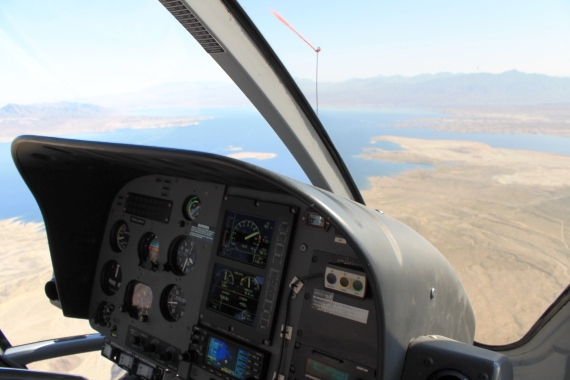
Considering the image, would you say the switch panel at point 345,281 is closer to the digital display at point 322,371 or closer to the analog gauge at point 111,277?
the digital display at point 322,371

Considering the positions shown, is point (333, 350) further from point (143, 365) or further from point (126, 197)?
point (126, 197)

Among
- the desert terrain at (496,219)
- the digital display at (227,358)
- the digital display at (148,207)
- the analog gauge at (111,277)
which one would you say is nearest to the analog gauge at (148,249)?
the digital display at (148,207)

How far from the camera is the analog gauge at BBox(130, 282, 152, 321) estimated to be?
7.20 ft

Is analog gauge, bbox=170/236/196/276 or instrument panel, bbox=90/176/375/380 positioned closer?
instrument panel, bbox=90/176/375/380

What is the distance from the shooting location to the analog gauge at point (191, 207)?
208 centimetres

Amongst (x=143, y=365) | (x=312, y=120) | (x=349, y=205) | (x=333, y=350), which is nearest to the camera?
(x=349, y=205)

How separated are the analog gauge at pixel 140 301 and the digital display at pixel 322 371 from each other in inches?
39.6

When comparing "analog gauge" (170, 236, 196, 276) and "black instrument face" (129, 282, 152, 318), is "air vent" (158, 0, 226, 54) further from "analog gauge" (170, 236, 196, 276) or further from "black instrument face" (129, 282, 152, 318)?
"black instrument face" (129, 282, 152, 318)

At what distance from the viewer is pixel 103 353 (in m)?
2.36

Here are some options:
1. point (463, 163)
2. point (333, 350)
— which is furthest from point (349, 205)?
point (463, 163)

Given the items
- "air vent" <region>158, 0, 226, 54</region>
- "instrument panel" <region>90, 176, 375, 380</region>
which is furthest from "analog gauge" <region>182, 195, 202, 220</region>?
"air vent" <region>158, 0, 226, 54</region>

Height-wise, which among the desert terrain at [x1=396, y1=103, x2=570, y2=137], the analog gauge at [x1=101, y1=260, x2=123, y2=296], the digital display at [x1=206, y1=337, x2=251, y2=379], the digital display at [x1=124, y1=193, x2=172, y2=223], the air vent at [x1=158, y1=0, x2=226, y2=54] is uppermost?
the air vent at [x1=158, y1=0, x2=226, y2=54]

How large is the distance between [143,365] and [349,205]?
159 cm

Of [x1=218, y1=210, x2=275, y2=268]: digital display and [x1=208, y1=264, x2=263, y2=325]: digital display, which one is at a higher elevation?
[x1=218, y1=210, x2=275, y2=268]: digital display
